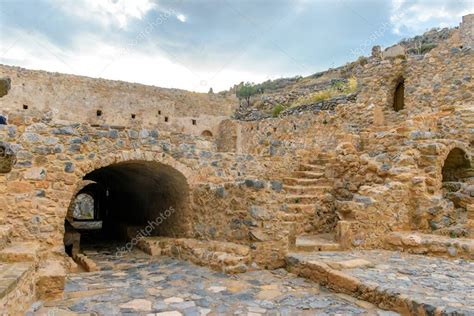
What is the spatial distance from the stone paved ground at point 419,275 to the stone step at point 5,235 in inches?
161

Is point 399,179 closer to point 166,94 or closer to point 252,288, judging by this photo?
point 252,288

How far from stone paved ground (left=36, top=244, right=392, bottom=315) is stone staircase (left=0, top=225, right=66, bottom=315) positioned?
0.20m

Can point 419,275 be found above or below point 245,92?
below

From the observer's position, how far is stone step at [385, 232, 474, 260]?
5.82 meters

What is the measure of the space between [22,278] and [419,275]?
4.62 metres

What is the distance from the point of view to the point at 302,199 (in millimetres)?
8102

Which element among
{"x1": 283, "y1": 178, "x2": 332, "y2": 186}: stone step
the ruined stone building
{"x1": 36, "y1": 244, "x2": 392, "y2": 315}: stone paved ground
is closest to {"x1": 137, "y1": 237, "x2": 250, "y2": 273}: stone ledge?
the ruined stone building

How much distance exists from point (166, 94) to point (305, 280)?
1563 centimetres

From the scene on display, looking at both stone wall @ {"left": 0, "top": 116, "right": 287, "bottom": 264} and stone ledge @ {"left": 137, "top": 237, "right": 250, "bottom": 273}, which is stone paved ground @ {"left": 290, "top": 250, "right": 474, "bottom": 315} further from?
stone wall @ {"left": 0, "top": 116, "right": 287, "bottom": 264}

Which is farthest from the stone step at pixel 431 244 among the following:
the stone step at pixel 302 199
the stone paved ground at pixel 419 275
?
the stone step at pixel 302 199

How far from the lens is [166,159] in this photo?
24.1ft

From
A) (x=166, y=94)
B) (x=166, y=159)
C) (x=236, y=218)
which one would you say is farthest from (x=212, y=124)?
(x=236, y=218)

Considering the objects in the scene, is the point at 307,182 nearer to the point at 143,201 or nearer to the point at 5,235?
the point at 143,201

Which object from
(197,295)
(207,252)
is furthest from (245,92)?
(197,295)
